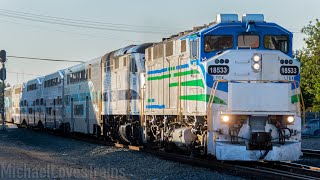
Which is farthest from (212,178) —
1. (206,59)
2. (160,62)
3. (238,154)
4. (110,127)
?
(110,127)

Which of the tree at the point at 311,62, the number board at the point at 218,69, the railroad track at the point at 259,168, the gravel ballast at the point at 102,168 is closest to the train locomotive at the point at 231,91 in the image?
the number board at the point at 218,69

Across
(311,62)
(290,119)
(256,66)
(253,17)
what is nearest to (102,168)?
(256,66)

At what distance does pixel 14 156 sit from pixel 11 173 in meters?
5.17

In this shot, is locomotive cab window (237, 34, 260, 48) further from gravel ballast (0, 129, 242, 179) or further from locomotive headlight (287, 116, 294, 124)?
gravel ballast (0, 129, 242, 179)

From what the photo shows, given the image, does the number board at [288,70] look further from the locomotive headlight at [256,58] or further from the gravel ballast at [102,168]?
the gravel ballast at [102,168]

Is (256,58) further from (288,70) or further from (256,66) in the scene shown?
(288,70)

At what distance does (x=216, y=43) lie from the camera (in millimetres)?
16203

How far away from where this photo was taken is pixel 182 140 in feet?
56.7

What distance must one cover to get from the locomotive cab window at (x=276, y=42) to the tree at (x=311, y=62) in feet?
129

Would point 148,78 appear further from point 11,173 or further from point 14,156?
point 11,173

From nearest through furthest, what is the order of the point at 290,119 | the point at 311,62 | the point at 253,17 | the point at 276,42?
the point at 290,119 < the point at 276,42 < the point at 253,17 < the point at 311,62

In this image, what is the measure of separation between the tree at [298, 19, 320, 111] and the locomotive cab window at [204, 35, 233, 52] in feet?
132

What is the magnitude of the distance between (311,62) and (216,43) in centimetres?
4289

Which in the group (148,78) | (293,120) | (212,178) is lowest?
(212,178)
